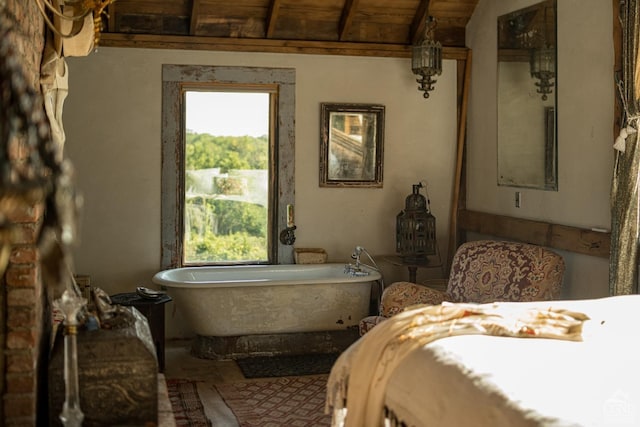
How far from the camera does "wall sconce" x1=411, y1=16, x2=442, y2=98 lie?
19.8 ft

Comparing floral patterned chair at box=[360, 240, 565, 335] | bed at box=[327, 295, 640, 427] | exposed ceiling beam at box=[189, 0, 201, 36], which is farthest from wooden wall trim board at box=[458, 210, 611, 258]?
exposed ceiling beam at box=[189, 0, 201, 36]

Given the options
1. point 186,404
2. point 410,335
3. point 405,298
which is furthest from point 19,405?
point 405,298

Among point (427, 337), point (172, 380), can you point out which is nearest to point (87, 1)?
point (427, 337)

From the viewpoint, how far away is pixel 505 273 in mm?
4754

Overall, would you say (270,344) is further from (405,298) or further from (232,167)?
(232,167)

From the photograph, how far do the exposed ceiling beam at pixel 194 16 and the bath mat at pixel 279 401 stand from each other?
8.94 ft

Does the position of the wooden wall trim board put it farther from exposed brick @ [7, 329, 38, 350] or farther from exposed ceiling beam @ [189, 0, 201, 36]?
exposed brick @ [7, 329, 38, 350]

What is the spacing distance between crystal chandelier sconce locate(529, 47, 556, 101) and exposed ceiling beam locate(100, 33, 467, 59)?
43.5 inches

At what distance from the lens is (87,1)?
280 centimetres

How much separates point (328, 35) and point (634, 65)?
8.96 feet

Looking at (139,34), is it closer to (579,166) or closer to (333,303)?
(333,303)

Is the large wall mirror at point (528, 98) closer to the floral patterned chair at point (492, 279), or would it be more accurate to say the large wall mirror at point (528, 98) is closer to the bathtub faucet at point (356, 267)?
the floral patterned chair at point (492, 279)

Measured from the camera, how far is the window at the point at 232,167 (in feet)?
19.9

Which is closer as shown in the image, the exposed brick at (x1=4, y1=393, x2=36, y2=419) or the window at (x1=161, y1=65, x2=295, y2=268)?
the exposed brick at (x1=4, y1=393, x2=36, y2=419)
